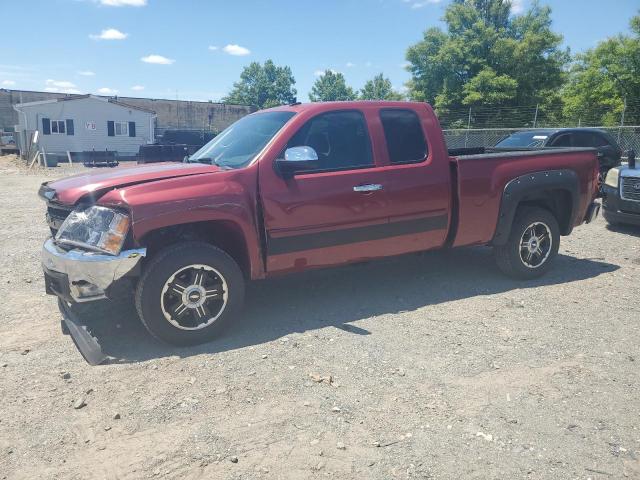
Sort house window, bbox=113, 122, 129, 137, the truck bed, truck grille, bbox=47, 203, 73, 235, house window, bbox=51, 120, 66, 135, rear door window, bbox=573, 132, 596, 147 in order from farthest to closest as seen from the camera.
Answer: house window, bbox=113, 122, 129, 137
house window, bbox=51, 120, 66, 135
rear door window, bbox=573, 132, 596, 147
the truck bed
truck grille, bbox=47, 203, 73, 235

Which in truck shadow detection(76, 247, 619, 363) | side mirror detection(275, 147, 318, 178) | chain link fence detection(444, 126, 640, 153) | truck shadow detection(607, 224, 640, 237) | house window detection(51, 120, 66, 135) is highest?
house window detection(51, 120, 66, 135)

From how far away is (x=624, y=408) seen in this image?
3.23 meters

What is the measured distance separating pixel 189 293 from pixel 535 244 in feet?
13.0

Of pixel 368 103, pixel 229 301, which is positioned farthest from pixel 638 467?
pixel 368 103

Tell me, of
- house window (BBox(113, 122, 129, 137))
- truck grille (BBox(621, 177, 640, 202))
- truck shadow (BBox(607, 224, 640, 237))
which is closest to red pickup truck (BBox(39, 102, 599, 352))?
truck grille (BBox(621, 177, 640, 202))

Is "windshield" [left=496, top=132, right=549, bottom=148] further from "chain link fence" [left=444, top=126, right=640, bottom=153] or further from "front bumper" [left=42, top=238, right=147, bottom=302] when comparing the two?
"front bumper" [left=42, top=238, right=147, bottom=302]

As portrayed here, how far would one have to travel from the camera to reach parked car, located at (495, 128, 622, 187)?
35.9 feet

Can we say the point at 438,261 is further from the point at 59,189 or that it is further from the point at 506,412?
the point at 59,189

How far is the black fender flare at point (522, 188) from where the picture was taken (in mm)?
5465

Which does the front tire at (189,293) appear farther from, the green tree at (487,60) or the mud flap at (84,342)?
the green tree at (487,60)

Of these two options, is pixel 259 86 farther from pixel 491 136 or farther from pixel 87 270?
pixel 87 270

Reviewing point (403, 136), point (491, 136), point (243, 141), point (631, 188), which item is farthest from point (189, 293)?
point (491, 136)

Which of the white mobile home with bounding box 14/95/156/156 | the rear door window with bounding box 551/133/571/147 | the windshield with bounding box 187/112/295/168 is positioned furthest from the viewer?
the white mobile home with bounding box 14/95/156/156

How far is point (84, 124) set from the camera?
34438 mm
